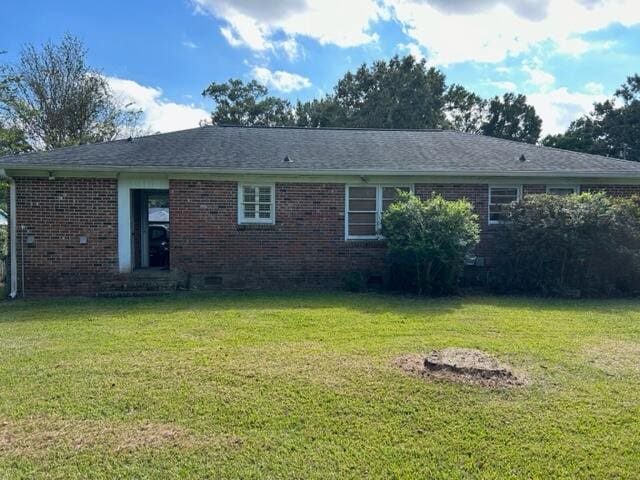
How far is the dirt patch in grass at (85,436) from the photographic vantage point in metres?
3.26

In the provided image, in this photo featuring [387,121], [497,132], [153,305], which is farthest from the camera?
[497,132]

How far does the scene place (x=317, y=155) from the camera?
1150 centimetres

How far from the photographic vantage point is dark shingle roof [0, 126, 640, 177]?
33.1 feet

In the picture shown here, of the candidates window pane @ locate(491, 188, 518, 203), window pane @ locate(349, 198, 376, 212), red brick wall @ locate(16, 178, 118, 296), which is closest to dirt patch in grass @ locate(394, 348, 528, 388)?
window pane @ locate(349, 198, 376, 212)

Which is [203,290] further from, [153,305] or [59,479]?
[59,479]

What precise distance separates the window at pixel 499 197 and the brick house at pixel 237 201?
3 centimetres

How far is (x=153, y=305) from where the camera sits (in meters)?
8.56

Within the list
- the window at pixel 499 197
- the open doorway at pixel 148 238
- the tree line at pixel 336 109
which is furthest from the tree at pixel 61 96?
the window at pixel 499 197

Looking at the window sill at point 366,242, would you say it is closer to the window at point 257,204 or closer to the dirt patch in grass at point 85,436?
the window at point 257,204

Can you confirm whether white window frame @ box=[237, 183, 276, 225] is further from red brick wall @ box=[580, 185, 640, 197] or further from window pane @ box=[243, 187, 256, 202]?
red brick wall @ box=[580, 185, 640, 197]

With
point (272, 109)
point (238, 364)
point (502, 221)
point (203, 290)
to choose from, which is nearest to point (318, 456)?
point (238, 364)

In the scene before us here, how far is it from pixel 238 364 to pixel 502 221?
27.0 ft

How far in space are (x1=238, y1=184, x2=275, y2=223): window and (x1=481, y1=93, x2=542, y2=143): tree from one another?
32594 millimetres

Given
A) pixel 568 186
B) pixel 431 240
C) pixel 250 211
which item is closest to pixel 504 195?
pixel 568 186
